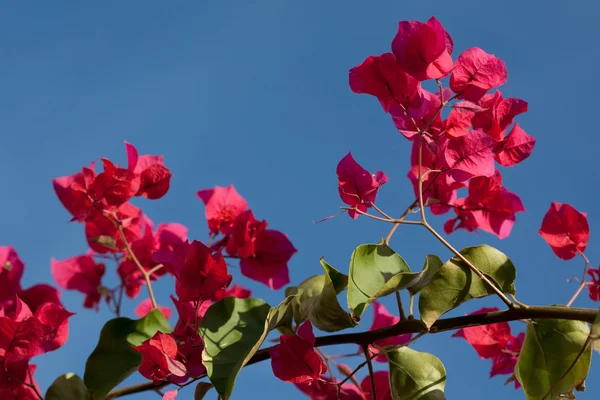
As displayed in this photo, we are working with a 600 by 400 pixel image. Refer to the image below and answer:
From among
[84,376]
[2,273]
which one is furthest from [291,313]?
[2,273]

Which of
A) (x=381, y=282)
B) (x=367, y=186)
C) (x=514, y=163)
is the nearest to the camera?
(x=381, y=282)

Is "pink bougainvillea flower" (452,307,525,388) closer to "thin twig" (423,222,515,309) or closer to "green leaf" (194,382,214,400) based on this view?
"thin twig" (423,222,515,309)

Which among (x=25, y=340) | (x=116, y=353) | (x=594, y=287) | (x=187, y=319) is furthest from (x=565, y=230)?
(x=25, y=340)

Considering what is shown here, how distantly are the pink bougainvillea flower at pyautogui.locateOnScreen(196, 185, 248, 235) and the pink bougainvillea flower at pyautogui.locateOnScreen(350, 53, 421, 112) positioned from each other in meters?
0.41

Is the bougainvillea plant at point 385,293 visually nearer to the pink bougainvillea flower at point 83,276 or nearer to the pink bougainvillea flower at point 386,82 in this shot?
the pink bougainvillea flower at point 386,82

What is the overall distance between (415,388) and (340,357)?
219 mm

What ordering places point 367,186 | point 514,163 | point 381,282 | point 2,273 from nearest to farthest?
1. point 381,282
2. point 367,186
3. point 514,163
4. point 2,273

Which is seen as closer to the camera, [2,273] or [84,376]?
[84,376]

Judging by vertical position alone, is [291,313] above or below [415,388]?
above

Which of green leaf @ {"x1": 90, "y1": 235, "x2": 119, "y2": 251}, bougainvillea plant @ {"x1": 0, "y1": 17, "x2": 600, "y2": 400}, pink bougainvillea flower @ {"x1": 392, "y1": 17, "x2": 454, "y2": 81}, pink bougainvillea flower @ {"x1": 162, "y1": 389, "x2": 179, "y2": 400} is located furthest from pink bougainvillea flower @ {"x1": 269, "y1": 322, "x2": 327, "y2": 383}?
green leaf @ {"x1": 90, "y1": 235, "x2": 119, "y2": 251}

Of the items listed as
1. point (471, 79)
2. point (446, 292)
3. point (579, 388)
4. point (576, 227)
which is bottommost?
point (579, 388)

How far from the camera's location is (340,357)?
3.34ft

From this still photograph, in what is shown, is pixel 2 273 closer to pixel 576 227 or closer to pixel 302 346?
pixel 302 346

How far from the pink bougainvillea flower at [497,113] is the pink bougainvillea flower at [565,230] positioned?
16cm
